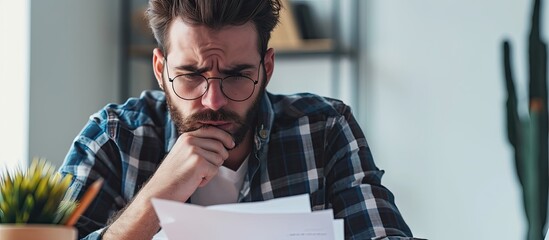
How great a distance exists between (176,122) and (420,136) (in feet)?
6.08

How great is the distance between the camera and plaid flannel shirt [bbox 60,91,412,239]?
1688 mm

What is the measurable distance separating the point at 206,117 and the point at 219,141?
0.19ft

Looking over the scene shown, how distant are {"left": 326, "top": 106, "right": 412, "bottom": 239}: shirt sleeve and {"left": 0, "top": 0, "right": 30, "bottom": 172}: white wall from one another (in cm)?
160

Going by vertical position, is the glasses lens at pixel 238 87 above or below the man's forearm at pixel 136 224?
above

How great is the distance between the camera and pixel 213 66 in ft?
5.13

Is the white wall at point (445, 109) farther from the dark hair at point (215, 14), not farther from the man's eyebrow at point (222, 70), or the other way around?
the man's eyebrow at point (222, 70)

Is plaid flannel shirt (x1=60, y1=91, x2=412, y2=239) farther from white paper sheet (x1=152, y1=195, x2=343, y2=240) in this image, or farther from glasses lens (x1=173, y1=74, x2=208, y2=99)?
white paper sheet (x1=152, y1=195, x2=343, y2=240)

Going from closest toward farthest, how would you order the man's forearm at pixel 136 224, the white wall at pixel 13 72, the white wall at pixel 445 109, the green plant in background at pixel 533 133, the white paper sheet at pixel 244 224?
1. the white paper sheet at pixel 244 224
2. the man's forearm at pixel 136 224
3. the green plant in background at pixel 533 133
4. the white wall at pixel 13 72
5. the white wall at pixel 445 109

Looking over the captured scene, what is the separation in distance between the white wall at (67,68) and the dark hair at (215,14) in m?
1.52

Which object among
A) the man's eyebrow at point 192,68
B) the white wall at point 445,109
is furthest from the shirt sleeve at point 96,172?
the white wall at point 445,109

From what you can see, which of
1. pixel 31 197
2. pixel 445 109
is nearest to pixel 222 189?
pixel 31 197

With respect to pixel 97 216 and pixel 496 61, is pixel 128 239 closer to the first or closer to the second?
pixel 97 216

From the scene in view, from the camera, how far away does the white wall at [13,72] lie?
120 inches

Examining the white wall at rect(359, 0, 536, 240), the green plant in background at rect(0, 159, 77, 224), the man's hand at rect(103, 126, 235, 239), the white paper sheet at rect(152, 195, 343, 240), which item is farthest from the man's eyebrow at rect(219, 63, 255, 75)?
the white wall at rect(359, 0, 536, 240)
